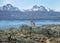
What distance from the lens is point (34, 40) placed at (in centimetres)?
365

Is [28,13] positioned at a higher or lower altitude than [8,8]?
lower

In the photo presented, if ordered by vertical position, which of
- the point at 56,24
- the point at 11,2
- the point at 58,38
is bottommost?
the point at 58,38

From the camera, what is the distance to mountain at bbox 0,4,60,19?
385cm

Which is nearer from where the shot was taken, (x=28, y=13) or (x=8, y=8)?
(x=8, y=8)

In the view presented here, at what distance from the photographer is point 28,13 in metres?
4.01

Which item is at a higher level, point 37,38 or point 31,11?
point 31,11

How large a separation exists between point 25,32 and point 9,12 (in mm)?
635

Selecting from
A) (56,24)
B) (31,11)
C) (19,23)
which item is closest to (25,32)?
(19,23)

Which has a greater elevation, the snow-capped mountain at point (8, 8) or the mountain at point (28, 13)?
the snow-capped mountain at point (8, 8)

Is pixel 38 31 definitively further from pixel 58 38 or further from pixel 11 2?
pixel 11 2

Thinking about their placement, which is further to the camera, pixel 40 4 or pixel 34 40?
pixel 40 4

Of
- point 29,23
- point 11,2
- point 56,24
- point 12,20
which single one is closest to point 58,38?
point 56,24

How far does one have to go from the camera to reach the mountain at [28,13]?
385 cm

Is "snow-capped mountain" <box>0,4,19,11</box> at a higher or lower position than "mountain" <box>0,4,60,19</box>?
higher
